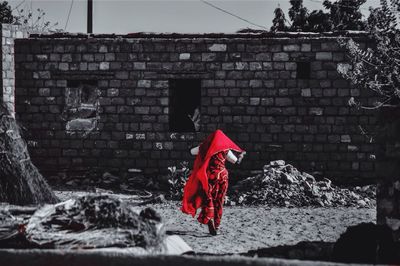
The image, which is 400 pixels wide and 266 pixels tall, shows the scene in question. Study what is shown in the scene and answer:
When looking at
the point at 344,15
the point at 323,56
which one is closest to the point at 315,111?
the point at 323,56

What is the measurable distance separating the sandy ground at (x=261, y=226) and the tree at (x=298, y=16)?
49.3 ft

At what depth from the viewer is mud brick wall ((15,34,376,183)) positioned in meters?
12.7

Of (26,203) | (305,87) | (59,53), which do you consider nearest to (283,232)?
(26,203)

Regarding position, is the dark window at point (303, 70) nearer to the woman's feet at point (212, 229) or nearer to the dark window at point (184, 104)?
the dark window at point (184, 104)

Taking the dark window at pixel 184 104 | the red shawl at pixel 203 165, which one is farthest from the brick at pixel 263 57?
the red shawl at pixel 203 165

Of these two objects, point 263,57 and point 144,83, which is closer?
point 263,57

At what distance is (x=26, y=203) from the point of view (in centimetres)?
840

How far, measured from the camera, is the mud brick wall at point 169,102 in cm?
1272

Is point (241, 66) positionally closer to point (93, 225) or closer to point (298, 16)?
point (93, 225)

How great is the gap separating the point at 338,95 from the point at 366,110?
57 cm

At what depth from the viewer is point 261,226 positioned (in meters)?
9.25

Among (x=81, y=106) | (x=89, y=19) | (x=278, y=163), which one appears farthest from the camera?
(x=89, y=19)

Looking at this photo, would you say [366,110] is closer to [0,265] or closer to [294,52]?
[294,52]

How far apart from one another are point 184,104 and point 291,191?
284 cm
